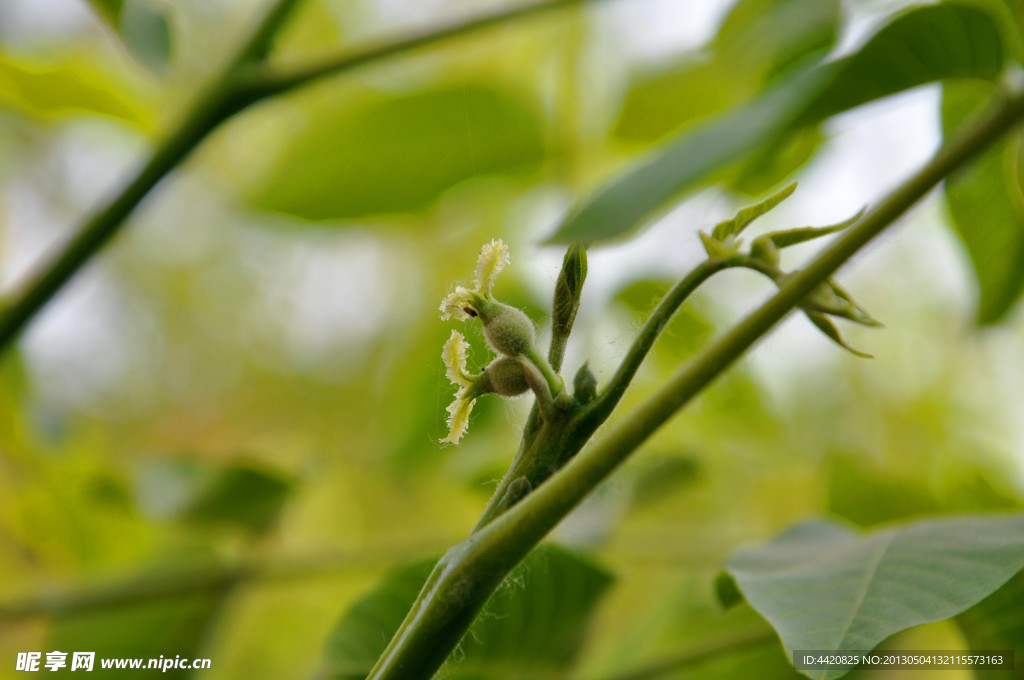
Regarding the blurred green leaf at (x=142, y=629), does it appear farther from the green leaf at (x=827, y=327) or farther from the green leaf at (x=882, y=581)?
the green leaf at (x=827, y=327)

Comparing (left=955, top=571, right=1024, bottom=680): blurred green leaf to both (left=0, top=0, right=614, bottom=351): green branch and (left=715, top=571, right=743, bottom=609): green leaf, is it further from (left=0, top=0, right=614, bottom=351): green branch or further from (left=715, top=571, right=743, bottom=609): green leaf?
(left=0, top=0, right=614, bottom=351): green branch

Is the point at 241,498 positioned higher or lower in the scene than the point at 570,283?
higher

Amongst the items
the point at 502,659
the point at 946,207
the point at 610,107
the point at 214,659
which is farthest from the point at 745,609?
the point at 610,107

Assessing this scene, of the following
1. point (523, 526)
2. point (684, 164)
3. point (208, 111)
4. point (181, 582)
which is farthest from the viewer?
point (181, 582)

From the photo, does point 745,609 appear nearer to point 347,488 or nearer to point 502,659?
point 502,659

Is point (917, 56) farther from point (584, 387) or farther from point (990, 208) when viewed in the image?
point (584, 387)

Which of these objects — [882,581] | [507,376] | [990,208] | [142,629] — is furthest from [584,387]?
[142,629]
